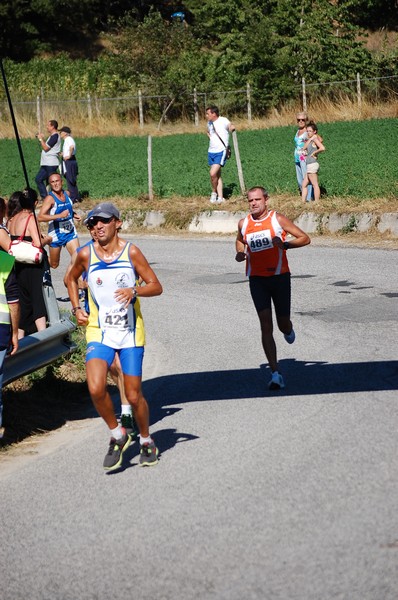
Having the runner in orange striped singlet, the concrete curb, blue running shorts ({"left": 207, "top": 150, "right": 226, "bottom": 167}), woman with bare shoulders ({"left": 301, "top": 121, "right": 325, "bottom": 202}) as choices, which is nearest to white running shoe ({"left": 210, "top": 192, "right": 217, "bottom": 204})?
the concrete curb


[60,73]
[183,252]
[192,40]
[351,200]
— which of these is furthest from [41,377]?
[60,73]

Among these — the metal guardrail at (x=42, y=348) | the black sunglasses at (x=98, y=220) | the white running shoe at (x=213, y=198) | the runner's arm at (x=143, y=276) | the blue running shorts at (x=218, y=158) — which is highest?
the black sunglasses at (x=98, y=220)

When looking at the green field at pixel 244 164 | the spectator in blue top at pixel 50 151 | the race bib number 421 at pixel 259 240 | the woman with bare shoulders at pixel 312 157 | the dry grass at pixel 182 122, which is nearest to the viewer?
the race bib number 421 at pixel 259 240

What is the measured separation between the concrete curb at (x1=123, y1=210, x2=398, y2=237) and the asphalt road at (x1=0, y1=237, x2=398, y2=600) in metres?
7.54

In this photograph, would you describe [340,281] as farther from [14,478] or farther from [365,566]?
[365,566]

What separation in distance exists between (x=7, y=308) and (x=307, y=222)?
13.6 metres

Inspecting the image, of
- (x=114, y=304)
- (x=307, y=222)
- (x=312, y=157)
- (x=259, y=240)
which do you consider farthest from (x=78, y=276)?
Result: (x=312, y=157)

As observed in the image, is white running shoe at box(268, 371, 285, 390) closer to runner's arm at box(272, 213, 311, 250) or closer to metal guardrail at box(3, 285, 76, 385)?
runner's arm at box(272, 213, 311, 250)

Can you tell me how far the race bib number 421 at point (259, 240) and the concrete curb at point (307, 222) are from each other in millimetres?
10035

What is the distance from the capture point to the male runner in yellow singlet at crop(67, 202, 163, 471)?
769 cm

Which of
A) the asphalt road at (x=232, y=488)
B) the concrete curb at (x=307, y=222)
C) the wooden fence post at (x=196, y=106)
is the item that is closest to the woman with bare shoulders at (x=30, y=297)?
the asphalt road at (x=232, y=488)

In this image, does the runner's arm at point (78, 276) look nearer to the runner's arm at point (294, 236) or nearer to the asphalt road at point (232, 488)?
the asphalt road at point (232, 488)

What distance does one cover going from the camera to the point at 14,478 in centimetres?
788

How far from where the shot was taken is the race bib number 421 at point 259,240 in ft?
32.9
